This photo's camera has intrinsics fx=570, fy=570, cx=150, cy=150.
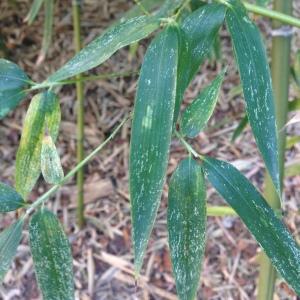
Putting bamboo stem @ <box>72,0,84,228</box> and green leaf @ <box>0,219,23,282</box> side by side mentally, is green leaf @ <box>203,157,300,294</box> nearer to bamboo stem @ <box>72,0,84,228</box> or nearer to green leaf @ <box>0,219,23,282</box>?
green leaf @ <box>0,219,23,282</box>

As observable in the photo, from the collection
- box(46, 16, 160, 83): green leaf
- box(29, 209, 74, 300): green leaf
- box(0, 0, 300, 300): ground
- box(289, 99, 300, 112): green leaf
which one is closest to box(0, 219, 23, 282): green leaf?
box(29, 209, 74, 300): green leaf

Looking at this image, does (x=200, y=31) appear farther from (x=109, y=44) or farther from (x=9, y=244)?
(x=9, y=244)

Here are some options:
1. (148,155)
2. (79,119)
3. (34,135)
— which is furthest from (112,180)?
(148,155)

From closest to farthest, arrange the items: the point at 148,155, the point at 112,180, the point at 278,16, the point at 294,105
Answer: the point at 148,155
the point at 278,16
the point at 294,105
the point at 112,180

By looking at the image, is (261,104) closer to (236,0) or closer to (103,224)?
(236,0)

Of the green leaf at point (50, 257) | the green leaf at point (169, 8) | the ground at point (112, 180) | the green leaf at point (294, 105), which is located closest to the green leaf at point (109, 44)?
the green leaf at point (169, 8)
